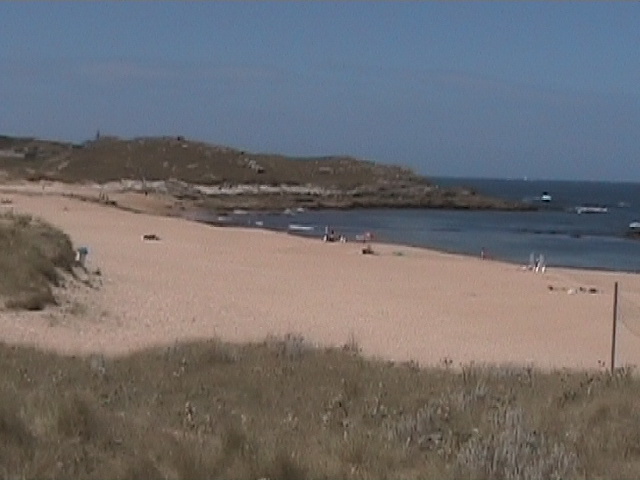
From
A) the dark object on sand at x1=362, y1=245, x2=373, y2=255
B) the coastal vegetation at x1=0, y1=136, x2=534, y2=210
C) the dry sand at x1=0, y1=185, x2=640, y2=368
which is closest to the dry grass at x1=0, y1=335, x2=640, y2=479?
the dry sand at x1=0, y1=185, x2=640, y2=368

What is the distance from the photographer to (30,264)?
1466 cm

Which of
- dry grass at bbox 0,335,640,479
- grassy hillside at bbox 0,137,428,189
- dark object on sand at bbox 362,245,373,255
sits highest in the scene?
grassy hillside at bbox 0,137,428,189

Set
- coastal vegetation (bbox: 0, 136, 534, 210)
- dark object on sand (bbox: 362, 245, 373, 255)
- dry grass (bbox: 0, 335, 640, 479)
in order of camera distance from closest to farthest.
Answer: dry grass (bbox: 0, 335, 640, 479) < dark object on sand (bbox: 362, 245, 373, 255) < coastal vegetation (bbox: 0, 136, 534, 210)

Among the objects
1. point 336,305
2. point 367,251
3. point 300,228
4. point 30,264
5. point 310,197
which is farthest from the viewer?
point 310,197

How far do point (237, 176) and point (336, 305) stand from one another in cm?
6949

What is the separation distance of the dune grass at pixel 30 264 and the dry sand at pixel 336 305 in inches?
18.9

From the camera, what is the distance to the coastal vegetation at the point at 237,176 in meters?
73.2

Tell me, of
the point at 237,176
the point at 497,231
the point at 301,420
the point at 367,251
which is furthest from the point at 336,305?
the point at 237,176

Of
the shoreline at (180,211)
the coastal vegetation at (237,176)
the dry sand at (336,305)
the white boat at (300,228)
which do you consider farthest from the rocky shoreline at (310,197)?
the dry sand at (336,305)

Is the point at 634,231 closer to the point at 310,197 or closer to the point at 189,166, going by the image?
the point at 310,197

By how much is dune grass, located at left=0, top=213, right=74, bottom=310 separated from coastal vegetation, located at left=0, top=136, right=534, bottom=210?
4660 cm

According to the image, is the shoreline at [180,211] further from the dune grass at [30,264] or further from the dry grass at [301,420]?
the dry grass at [301,420]

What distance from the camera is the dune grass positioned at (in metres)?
13.3

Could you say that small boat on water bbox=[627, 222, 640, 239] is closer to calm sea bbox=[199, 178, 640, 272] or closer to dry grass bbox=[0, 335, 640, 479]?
calm sea bbox=[199, 178, 640, 272]
